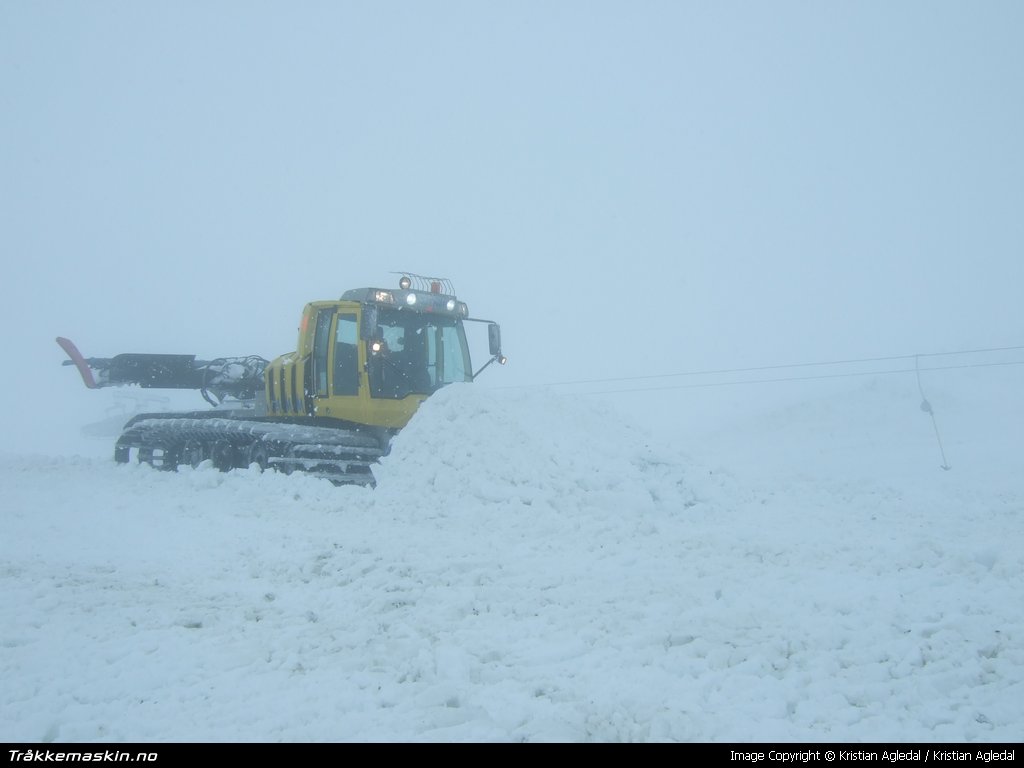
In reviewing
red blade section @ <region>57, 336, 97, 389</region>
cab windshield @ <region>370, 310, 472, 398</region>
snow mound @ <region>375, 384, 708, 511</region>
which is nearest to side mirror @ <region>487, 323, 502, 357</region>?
cab windshield @ <region>370, 310, 472, 398</region>

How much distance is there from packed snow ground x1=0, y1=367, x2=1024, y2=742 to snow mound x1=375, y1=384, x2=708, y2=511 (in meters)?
0.04

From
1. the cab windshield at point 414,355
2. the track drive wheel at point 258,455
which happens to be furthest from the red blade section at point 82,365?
the cab windshield at point 414,355

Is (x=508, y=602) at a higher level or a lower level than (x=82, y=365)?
lower

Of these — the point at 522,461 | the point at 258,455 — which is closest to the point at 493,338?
the point at 522,461

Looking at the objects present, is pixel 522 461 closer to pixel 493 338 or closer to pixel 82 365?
pixel 493 338

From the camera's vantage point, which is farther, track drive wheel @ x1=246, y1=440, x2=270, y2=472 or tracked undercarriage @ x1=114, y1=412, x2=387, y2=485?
track drive wheel @ x1=246, y1=440, x2=270, y2=472

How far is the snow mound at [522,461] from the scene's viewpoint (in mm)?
8297

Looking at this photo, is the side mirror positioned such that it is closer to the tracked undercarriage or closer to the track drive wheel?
the tracked undercarriage

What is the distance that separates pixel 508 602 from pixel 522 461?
3.48m

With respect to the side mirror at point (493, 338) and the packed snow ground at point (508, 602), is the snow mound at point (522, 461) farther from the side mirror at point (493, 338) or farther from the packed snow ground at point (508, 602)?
the side mirror at point (493, 338)

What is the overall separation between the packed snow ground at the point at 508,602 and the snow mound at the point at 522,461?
0.12 feet

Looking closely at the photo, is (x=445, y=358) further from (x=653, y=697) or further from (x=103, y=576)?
(x=653, y=697)

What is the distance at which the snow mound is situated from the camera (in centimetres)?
830

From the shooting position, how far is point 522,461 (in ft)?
29.0
